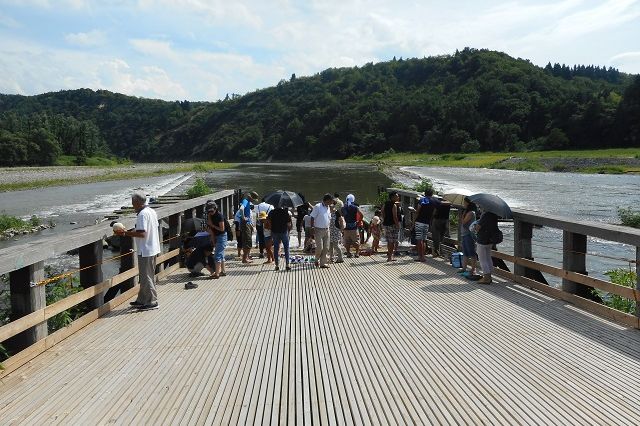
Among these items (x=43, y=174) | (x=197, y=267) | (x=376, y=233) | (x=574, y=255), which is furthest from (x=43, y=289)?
(x=43, y=174)

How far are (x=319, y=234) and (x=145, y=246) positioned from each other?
4.10 metres

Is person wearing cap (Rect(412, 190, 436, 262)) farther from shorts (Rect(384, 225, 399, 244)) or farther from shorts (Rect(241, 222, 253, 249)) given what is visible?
shorts (Rect(241, 222, 253, 249))

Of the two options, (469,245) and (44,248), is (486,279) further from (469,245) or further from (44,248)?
(44,248)

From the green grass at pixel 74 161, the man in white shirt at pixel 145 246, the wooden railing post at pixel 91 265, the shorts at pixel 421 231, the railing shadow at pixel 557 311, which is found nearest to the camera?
the railing shadow at pixel 557 311

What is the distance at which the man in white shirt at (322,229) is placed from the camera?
10.5 metres

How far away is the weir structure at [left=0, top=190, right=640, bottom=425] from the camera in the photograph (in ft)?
13.3

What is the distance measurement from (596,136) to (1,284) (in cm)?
10408

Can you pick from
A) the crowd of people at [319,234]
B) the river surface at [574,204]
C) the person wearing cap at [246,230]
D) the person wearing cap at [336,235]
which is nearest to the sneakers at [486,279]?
the crowd of people at [319,234]

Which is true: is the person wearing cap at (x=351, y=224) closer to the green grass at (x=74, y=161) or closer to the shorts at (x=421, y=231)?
the shorts at (x=421, y=231)

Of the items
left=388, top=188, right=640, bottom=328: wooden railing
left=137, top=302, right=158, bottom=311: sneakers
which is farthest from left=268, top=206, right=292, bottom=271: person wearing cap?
left=388, top=188, right=640, bottom=328: wooden railing

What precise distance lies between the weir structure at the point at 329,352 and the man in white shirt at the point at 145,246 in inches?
7.9

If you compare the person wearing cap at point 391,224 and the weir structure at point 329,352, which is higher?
the person wearing cap at point 391,224

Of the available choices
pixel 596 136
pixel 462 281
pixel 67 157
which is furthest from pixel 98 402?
pixel 67 157

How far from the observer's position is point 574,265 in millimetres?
7086
